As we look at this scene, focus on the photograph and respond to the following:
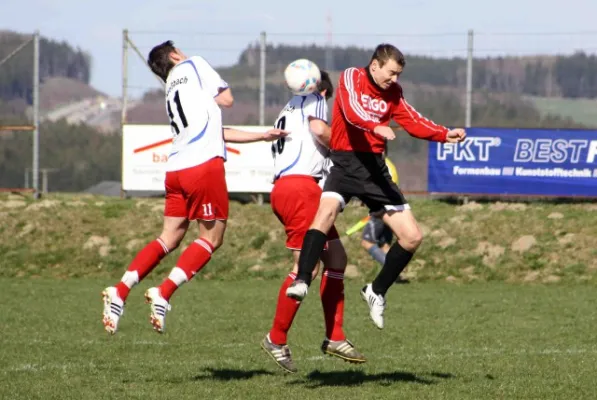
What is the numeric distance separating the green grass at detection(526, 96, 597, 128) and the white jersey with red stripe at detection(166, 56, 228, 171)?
564 inches

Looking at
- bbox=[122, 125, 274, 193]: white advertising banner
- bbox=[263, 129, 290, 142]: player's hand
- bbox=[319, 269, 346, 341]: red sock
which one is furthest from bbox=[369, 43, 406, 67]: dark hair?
bbox=[122, 125, 274, 193]: white advertising banner

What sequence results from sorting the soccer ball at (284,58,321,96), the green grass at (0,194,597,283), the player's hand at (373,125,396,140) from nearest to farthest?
1. the player's hand at (373,125,396,140)
2. the soccer ball at (284,58,321,96)
3. the green grass at (0,194,597,283)

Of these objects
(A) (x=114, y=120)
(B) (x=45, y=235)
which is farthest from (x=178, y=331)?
(A) (x=114, y=120)

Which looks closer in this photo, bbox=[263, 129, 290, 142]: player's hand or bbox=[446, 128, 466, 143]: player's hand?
bbox=[446, 128, 466, 143]: player's hand

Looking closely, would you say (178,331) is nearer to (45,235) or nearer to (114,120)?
(45,235)

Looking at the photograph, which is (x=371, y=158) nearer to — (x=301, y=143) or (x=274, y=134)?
(x=301, y=143)

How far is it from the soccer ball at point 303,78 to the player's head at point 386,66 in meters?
0.60

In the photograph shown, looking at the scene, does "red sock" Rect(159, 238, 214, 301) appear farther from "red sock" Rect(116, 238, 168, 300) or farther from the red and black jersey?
the red and black jersey

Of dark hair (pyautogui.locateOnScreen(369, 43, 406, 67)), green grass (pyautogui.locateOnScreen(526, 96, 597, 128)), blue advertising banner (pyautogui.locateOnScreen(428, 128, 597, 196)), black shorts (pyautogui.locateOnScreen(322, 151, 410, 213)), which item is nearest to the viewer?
dark hair (pyautogui.locateOnScreen(369, 43, 406, 67))

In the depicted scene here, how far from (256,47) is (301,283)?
48.6ft

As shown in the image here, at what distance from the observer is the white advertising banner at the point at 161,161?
2197 cm

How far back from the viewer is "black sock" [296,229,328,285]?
8.98 m

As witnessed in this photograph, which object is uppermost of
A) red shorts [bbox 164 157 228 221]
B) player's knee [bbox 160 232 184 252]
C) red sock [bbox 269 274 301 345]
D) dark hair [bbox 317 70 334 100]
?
dark hair [bbox 317 70 334 100]

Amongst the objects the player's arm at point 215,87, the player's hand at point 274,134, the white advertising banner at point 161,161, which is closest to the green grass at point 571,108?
the white advertising banner at point 161,161
